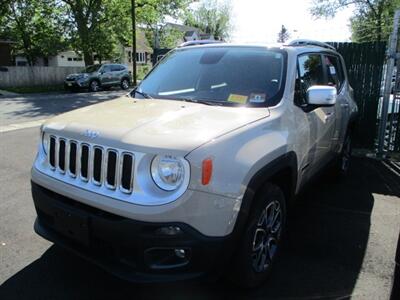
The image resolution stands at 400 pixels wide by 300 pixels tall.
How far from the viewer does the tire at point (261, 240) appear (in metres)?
2.83

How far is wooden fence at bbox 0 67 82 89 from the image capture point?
2497 centimetres

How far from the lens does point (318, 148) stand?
13.7ft

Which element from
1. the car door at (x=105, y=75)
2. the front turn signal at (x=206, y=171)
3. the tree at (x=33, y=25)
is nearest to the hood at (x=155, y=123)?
the front turn signal at (x=206, y=171)

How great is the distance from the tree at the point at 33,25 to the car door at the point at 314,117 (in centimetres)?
2717

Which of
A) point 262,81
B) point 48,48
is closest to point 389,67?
point 262,81

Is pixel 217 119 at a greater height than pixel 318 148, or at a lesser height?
greater

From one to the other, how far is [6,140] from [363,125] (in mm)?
7159

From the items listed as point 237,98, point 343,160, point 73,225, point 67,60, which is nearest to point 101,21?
point 67,60

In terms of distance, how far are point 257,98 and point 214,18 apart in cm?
6854

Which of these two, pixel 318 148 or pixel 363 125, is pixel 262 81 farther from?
pixel 363 125

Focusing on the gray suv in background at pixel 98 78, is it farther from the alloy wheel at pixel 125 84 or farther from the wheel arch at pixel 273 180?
the wheel arch at pixel 273 180

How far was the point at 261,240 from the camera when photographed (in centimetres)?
310

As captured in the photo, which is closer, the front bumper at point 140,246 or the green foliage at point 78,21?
the front bumper at point 140,246

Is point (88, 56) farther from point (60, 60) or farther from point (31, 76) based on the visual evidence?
point (60, 60)
